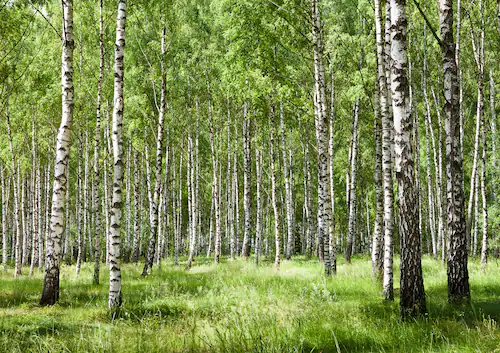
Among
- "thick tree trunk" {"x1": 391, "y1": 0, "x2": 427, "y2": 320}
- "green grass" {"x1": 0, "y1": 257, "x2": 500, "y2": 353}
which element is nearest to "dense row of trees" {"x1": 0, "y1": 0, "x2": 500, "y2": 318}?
"thick tree trunk" {"x1": 391, "y1": 0, "x2": 427, "y2": 320}

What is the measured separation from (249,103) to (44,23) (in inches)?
471

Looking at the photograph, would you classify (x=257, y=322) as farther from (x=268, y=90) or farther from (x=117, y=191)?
(x=268, y=90)

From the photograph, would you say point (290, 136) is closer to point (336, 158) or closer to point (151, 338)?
point (336, 158)

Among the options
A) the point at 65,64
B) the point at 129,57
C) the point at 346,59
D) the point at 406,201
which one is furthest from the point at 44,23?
the point at 406,201

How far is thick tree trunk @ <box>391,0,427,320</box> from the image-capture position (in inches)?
223

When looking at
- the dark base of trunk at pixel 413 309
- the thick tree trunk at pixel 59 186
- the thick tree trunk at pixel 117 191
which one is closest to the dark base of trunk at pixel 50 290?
the thick tree trunk at pixel 59 186

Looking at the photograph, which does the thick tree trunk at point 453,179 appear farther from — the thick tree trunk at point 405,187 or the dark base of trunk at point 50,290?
the dark base of trunk at point 50,290

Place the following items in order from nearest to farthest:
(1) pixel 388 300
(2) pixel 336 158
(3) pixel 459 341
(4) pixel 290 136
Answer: (3) pixel 459 341, (1) pixel 388 300, (4) pixel 290 136, (2) pixel 336 158

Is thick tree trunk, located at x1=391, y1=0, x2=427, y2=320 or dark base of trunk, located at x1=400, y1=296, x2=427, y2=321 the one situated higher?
thick tree trunk, located at x1=391, y1=0, x2=427, y2=320

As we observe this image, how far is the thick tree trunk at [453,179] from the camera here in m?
7.08

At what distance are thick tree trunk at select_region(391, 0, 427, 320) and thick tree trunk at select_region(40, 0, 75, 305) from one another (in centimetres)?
712

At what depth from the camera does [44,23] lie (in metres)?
20.5

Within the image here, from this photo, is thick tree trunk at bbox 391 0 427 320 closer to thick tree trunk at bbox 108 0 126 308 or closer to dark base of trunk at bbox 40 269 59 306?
thick tree trunk at bbox 108 0 126 308

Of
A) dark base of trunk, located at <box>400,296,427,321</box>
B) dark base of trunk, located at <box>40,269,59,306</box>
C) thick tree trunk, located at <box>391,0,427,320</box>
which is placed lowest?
dark base of trunk, located at <box>40,269,59,306</box>
